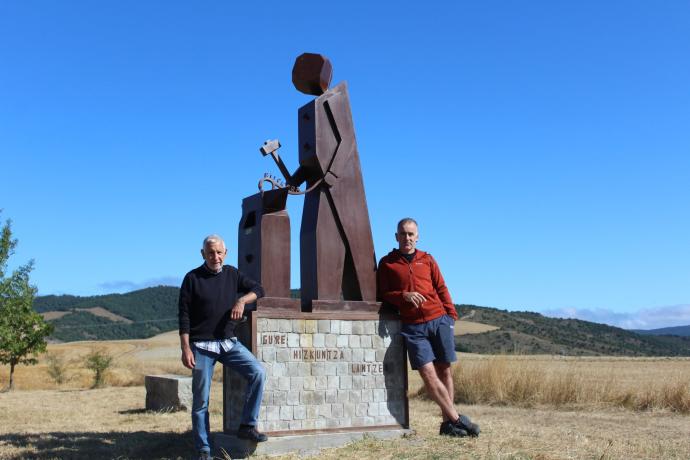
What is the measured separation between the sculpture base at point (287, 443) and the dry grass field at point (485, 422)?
0.65ft

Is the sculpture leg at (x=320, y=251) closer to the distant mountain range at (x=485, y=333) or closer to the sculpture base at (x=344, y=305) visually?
the sculpture base at (x=344, y=305)

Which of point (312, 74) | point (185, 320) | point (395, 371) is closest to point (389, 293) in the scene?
point (395, 371)

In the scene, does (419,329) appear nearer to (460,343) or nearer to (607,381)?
(607,381)

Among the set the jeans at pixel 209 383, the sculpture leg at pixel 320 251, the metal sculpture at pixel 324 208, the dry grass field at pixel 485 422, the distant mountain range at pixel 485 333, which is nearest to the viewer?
the jeans at pixel 209 383

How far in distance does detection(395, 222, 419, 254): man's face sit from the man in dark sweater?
219 cm

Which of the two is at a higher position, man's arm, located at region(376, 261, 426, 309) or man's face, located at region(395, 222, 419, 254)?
man's face, located at region(395, 222, 419, 254)

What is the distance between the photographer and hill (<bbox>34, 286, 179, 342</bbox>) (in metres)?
103

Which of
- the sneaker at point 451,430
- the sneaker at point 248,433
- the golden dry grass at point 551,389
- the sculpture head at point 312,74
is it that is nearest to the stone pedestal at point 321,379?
the sneaker at point 248,433

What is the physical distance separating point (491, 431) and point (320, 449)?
216cm

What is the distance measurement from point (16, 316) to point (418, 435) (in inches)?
696

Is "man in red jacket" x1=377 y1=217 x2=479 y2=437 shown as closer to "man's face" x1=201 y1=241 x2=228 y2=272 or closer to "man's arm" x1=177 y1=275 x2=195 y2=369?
"man's face" x1=201 y1=241 x2=228 y2=272

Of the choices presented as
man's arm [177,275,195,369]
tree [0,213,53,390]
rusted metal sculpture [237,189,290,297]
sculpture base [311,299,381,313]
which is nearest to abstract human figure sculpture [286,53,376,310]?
sculpture base [311,299,381,313]

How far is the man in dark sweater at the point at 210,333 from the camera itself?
707cm

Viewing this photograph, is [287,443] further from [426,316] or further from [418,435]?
[426,316]
